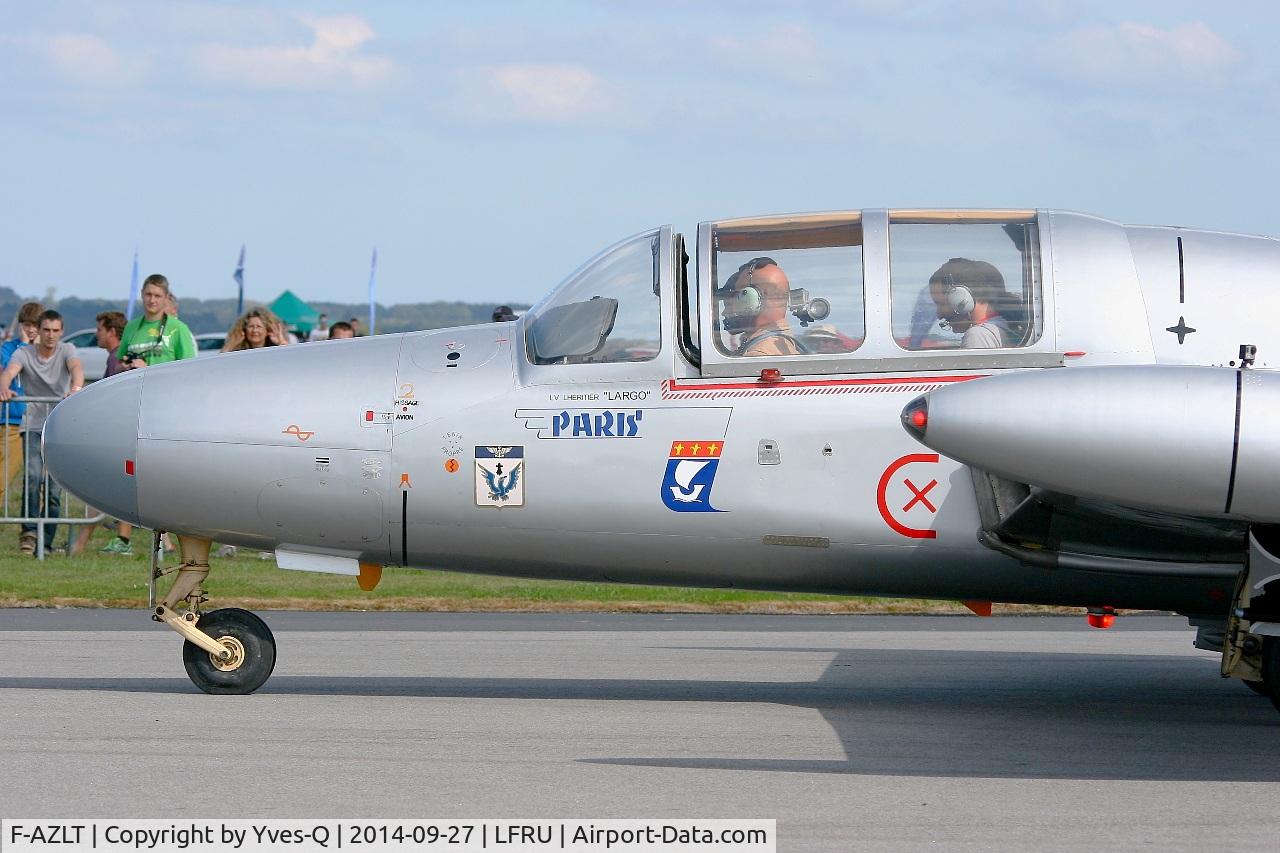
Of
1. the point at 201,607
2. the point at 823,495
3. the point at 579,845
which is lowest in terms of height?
the point at 579,845

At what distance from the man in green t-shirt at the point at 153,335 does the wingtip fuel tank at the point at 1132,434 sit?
32.6ft

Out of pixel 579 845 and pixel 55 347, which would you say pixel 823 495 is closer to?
pixel 579 845

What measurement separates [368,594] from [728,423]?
702cm

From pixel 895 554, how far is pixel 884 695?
4.65ft

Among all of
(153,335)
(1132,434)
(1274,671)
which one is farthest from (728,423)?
(153,335)

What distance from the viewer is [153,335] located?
15.1 meters

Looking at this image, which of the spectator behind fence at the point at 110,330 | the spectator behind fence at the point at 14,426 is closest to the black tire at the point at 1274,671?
the spectator behind fence at the point at 110,330

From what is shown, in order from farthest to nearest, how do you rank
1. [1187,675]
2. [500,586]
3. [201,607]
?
1. [500,586]
2. [1187,675]
3. [201,607]

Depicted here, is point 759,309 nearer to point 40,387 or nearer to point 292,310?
point 40,387

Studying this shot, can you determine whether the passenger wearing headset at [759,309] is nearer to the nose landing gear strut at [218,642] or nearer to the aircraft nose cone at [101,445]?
the nose landing gear strut at [218,642]

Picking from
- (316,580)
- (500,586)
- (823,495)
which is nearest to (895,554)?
(823,495)

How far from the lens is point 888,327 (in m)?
8.30

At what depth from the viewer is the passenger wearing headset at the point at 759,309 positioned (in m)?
8.43

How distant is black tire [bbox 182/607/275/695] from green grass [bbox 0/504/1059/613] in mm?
4287
